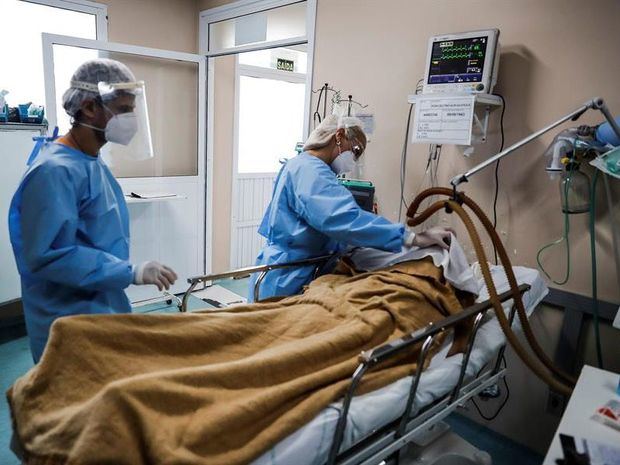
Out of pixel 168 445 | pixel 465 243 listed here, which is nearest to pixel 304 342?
pixel 168 445

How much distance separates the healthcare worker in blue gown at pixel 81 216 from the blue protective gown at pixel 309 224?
67cm

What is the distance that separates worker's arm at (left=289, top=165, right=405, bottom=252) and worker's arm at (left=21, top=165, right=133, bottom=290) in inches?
31.0

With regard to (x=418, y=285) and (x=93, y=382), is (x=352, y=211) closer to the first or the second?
(x=418, y=285)

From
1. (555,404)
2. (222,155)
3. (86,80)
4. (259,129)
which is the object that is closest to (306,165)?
(86,80)

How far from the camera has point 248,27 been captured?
146 inches

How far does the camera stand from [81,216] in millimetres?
1519

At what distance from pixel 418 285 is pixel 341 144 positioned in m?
0.82

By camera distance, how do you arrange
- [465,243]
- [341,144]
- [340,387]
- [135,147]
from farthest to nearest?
[465,243], [341,144], [135,147], [340,387]

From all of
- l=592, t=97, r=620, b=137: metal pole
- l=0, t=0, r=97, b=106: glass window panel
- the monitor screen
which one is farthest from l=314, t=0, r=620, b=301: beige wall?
l=0, t=0, r=97, b=106: glass window panel

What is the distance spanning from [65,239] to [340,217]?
1.01 metres

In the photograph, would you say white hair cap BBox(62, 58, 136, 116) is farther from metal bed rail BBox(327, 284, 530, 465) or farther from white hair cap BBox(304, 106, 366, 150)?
metal bed rail BBox(327, 284, 530, 465)

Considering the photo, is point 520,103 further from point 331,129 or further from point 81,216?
point 81,216

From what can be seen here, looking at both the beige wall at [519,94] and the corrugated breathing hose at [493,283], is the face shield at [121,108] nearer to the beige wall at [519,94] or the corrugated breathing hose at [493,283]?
the corrugated breathing hose at [493,283]

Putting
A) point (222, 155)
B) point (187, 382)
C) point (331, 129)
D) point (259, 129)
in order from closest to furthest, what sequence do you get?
point (187, 382) < point (331, 129) < point (222, 155) < point (259, 129)
